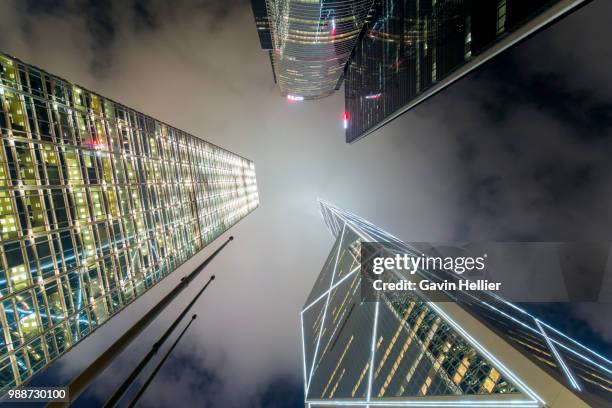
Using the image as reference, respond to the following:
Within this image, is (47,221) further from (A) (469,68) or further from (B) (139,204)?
(A) (469,68)

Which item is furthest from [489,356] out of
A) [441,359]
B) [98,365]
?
[98,365]

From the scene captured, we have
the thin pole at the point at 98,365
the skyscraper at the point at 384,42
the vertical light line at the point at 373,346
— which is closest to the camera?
the thin pole at the point at 98,365

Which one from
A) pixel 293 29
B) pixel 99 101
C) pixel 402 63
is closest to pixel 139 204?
pixel 99 101

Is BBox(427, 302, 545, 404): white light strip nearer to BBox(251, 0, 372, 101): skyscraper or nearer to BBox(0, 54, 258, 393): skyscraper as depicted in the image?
BBox(0, 54, 258, 393): skyscraper

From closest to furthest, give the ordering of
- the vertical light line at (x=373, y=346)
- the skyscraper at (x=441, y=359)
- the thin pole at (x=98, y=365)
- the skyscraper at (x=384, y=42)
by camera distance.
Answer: the thin pole at (x=98, y=365), the skyscraper at (x=441, y=359), the skyscraper at (x=384, y=42), the vertical light line at (x=373, y=346)

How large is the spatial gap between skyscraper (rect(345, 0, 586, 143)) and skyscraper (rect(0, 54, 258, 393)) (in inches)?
1758

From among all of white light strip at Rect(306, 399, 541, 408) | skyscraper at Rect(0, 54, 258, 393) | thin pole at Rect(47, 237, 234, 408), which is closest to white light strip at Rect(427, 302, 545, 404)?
white light strip at Rect(306, 399, 541, 408)

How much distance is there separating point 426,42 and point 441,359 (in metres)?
57.3

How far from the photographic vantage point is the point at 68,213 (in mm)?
28266

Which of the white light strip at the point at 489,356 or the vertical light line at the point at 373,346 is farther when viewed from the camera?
the vertical light line at the point at 373,346

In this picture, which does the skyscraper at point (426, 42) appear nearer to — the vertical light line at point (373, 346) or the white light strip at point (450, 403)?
the white light strip at point (450, 403)

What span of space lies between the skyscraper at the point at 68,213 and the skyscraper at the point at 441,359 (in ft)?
117

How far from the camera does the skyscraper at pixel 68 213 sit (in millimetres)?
22625

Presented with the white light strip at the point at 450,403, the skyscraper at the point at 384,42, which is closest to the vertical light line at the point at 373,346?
the white light strip at the point at 450,403
